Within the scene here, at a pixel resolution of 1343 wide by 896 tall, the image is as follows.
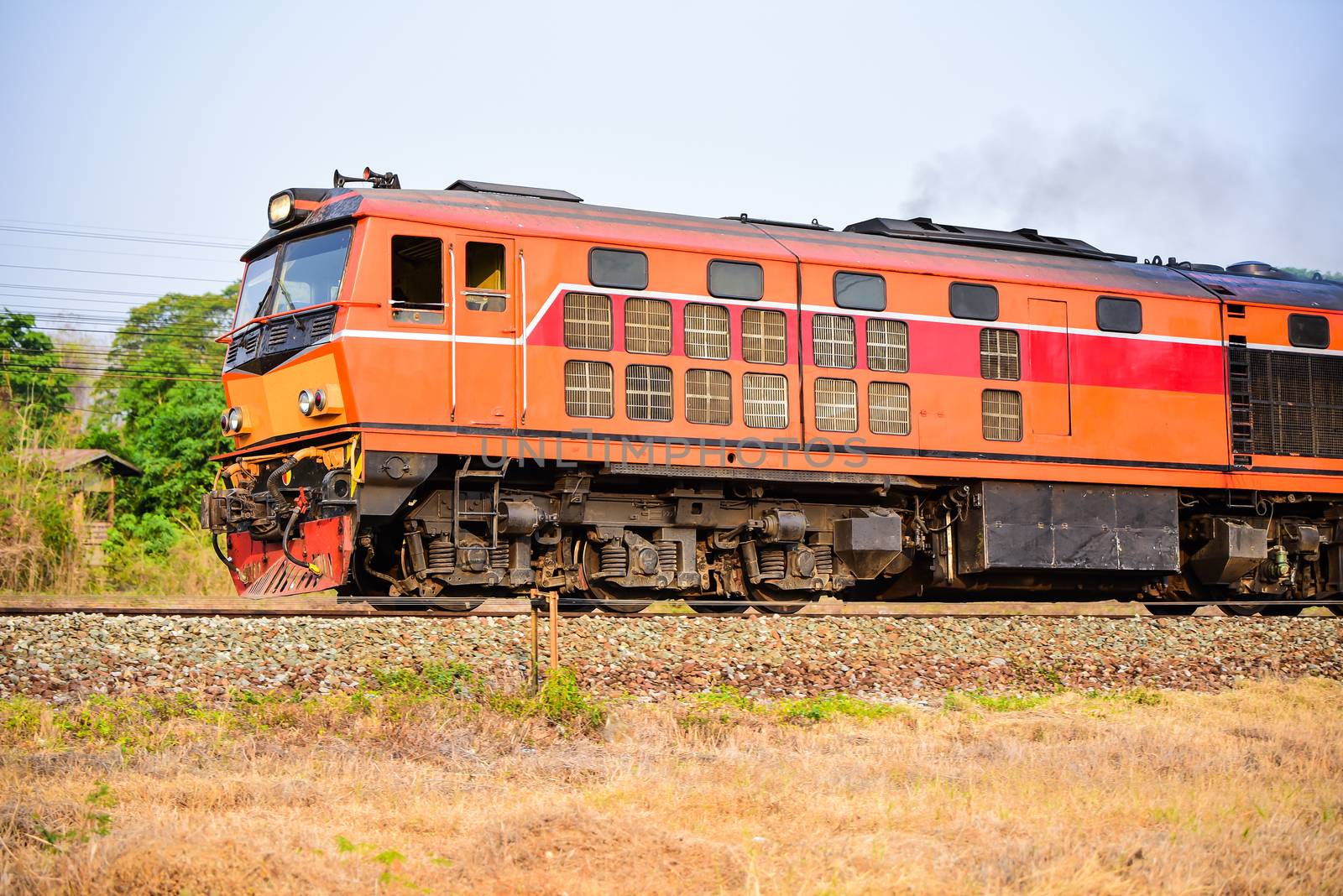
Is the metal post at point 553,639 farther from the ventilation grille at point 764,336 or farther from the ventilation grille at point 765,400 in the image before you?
the ventilation grille at point 764,336

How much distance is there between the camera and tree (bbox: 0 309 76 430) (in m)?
40.1

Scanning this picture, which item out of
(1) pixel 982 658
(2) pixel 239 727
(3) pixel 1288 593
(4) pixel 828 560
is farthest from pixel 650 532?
(3) pixel 1288 593

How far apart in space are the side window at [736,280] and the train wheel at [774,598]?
318 cm

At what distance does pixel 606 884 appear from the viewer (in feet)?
16.6

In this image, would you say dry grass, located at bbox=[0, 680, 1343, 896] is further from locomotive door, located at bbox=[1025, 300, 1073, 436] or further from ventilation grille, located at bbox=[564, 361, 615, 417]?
locomotive door, located at bbox=[1025, 300, 1073, 436]

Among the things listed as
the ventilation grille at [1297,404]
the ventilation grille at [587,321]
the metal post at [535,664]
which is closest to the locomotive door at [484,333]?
the ventilation grille at [587,321]

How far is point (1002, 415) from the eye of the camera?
14.5 meters

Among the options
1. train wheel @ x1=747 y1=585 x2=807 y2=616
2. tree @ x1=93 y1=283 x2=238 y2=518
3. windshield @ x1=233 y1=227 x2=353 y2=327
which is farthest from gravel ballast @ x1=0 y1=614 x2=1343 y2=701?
tree @ x1=93 y1=283 x2=238 y2=518

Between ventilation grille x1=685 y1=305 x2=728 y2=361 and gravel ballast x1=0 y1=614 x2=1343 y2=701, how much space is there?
2797 mm

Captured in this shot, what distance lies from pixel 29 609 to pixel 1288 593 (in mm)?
14826

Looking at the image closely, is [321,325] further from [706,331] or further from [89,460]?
A: [89,460]

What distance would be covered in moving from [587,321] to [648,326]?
0.66m

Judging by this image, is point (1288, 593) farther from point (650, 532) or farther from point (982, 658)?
point (650, 532)

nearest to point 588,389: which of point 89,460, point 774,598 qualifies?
point 774,598
